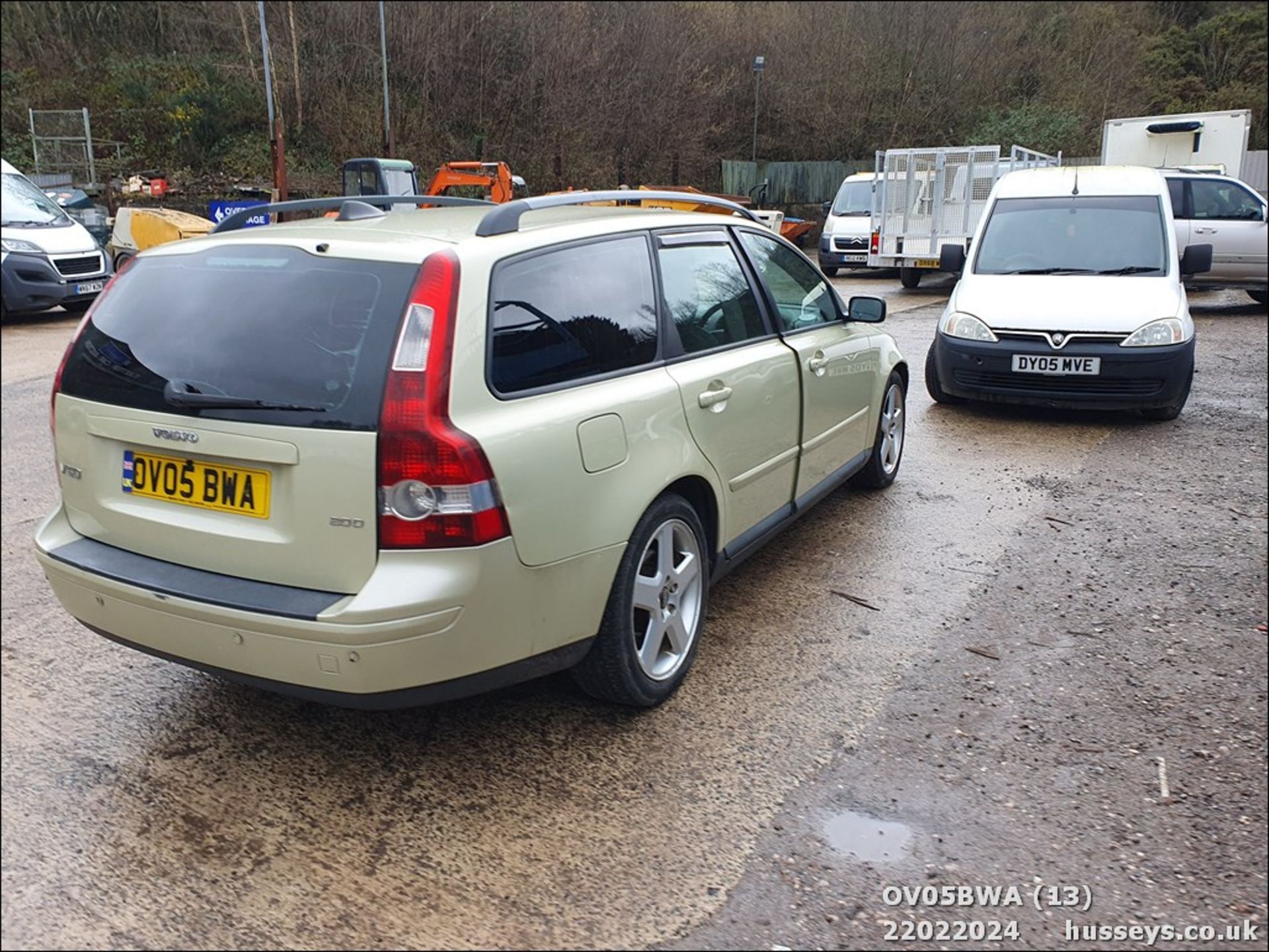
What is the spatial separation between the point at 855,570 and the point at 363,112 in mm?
24369

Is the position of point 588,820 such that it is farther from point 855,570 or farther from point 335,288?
point 855,570

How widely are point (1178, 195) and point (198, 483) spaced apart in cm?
1497

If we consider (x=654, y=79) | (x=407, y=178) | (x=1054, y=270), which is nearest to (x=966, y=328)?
(x=1054, y=270)

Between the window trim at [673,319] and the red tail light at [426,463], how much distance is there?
41.4 inches

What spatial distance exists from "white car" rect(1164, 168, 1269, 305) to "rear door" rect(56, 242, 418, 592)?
524 inches

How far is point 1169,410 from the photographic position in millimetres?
7387

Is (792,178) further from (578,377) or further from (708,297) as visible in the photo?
(578,377)

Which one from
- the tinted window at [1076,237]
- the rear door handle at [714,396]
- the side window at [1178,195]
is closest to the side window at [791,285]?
the rear door handle at [714,396]

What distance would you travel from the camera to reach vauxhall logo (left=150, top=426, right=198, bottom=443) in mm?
2643

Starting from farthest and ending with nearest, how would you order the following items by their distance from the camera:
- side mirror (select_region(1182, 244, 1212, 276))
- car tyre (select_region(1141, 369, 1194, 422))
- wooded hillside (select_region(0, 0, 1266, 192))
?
wooded hillside (select_region(0, 0, 1266, 192)) < side mirror (select_region(1182, 244, 1212, 276)) < car tyre (select_region(1141, 369, 1194, 422))

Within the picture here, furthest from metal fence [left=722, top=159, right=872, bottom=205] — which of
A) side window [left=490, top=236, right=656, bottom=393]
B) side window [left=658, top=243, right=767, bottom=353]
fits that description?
side window [left=490, top=236, right=656, bottom=393]

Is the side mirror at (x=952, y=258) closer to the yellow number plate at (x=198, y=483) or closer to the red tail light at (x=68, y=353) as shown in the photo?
the red tail light at (x=68, y=353)

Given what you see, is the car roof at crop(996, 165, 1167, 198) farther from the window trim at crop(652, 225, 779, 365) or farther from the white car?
the window trim at crop(652, 225, 779, 365)

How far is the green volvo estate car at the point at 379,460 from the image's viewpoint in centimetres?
253
